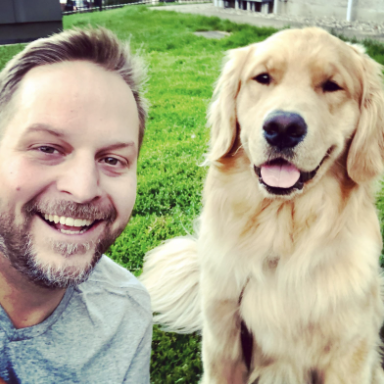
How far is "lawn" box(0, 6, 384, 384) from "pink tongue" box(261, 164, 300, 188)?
79cm

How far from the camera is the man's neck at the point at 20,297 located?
1113 mm

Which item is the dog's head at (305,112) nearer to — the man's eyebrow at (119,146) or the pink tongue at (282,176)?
the pink tongue at (282,176)

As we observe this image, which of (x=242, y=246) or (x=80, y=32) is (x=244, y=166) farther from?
(x=80, y=32)

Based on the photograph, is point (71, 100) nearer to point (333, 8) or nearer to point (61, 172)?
point (61, 172)

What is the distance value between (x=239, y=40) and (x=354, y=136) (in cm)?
440

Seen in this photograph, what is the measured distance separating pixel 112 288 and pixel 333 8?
4.89m

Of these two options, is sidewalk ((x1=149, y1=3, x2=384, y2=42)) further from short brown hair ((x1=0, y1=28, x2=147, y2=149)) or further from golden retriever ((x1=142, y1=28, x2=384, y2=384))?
short brown hair ((x1=0, y1=28, x2=147, y2=149))

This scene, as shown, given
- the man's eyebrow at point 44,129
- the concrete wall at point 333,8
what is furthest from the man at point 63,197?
the concrete wall at point 333,8

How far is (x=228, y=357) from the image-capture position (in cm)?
189

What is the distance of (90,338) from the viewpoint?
4.12ft

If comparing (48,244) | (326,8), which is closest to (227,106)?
(48,244)

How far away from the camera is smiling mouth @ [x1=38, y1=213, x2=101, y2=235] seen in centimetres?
104

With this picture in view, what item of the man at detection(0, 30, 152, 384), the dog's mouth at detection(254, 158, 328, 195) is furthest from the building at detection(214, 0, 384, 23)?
the man at detection(0, 30, 152, 384)

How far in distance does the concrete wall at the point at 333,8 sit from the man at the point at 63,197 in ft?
13.7
